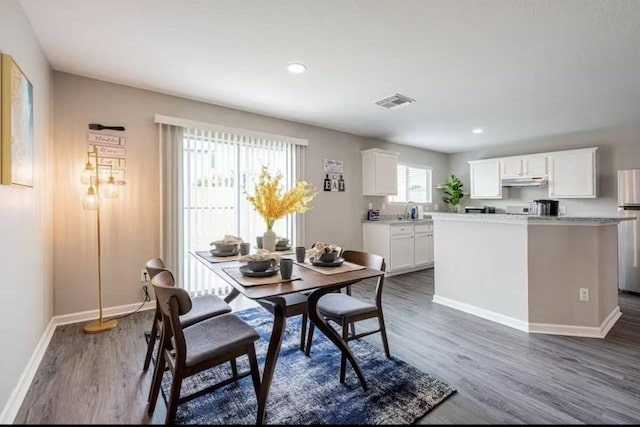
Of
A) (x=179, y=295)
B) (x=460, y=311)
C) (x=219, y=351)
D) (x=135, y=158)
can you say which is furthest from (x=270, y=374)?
(x=135, y=158)

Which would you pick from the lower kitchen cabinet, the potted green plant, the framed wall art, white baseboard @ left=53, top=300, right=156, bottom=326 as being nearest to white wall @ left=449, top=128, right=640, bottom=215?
the potted green plant

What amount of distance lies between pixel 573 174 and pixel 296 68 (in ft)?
15.8

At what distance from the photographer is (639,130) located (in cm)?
435

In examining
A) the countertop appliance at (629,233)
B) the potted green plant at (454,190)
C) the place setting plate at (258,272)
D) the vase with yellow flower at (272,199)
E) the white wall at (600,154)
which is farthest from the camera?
the potted green plant at (454,190)

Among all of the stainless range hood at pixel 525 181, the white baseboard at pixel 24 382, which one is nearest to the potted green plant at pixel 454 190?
the stainless range hood at pixel 525 181

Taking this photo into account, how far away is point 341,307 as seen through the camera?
2.06 m

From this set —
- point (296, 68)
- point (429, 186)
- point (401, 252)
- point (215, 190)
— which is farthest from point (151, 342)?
point (429, 186)

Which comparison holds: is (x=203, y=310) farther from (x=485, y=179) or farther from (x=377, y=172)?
(x=485, y=179)

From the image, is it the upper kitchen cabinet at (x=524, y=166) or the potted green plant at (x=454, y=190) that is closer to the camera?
the upper kitchen cabinet at (x=524, y=166)

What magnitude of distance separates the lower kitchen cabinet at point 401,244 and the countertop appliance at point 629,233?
2530 millimetres

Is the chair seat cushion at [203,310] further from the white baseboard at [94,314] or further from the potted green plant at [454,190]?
the potted green plant at [454,190]

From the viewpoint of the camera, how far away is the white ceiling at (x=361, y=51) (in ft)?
6.14

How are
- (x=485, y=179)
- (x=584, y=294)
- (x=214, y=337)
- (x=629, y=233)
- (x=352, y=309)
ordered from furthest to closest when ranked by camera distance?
(x=485, y=179) → (x=629, y=233) → (x=584, y=294) → (x=352, y=309) → (x=214, y=337)

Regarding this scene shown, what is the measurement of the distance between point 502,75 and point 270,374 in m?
3.13
